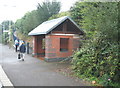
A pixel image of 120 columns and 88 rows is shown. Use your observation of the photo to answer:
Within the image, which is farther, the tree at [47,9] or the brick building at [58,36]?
the tree at [47,9]

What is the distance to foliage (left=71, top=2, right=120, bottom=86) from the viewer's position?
5016 millimetres

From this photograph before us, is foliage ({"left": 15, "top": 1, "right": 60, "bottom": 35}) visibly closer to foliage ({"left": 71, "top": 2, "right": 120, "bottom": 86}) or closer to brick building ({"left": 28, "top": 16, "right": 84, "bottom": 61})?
brick building ({"left": 28, "top": 16, "right": 84, "bottom": 61})

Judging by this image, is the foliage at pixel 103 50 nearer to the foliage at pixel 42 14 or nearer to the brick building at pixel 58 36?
the brick building at pixel 58 36

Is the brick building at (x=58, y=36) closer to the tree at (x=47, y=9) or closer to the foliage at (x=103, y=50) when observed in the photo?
the foliage at (x=103, y=50)

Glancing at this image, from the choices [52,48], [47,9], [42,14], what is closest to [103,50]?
[52,48]

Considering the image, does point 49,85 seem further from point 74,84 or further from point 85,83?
point 85,83

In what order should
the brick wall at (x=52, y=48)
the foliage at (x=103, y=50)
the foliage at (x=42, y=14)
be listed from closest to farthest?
the foliage at (x=103, y=50) < the brick wall at (x=52, y=48) < the foliage at (x=42, y=14)

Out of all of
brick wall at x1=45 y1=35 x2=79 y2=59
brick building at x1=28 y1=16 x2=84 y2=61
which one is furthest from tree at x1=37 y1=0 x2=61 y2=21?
brick wall at x1=45 y1=35 x2=79 y2=59

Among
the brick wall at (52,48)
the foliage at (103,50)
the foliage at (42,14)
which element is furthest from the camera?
the foliage at (42,14)

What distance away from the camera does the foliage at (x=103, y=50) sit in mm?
5016

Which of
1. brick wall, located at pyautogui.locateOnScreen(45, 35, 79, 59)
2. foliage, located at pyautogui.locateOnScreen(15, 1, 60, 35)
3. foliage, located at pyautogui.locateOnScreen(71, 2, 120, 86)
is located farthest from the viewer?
foliage, located at pyautogui.locateOnScreen(15, 1, 60, 35)

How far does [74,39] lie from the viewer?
36.6 feet

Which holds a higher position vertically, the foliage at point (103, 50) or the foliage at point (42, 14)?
the foliage at point (42, 14)

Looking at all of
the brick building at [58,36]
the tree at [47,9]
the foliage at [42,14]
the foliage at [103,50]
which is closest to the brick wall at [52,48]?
the brick building at [58,36]
